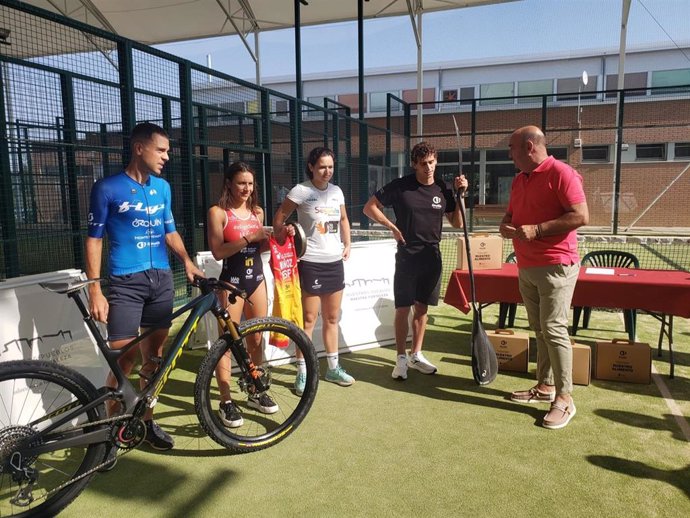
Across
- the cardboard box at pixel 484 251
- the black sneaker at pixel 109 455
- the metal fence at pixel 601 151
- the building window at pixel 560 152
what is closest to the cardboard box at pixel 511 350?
the cardboard box at pixel 484 251

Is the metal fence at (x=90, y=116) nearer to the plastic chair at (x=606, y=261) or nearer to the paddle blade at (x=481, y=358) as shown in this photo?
the paddle blade at (x=481, y=358)

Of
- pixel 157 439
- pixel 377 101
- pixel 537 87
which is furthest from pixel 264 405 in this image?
pixel 377 101

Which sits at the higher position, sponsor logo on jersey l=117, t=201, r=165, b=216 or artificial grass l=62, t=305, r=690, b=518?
sponsor logo on jersey l=117, t=201, r=165, b=216

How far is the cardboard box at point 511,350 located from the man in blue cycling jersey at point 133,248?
2.79m

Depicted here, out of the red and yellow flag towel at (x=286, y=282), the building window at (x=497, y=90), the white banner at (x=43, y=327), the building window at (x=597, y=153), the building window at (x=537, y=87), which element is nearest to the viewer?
the white banner at (x=43, y=327)

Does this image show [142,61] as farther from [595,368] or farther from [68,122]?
[595,368]

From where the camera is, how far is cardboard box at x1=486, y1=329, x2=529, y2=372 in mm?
4438

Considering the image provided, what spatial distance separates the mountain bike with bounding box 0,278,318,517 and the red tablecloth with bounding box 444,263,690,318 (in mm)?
2058

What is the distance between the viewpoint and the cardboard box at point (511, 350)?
4.44m

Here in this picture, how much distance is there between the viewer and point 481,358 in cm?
403

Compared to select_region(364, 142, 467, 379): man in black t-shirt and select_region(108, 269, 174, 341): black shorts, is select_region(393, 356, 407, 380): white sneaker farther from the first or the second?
select_region(108, 269, 174, 341): black shorts

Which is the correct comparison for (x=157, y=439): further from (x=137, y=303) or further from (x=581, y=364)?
(x=581, y=364)

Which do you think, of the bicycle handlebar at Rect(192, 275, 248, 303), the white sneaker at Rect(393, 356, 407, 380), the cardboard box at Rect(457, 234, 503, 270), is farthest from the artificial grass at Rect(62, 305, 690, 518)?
the cardboard box at Rect(457, 234, 503, 270)

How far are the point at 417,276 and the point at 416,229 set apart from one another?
1.27ft
